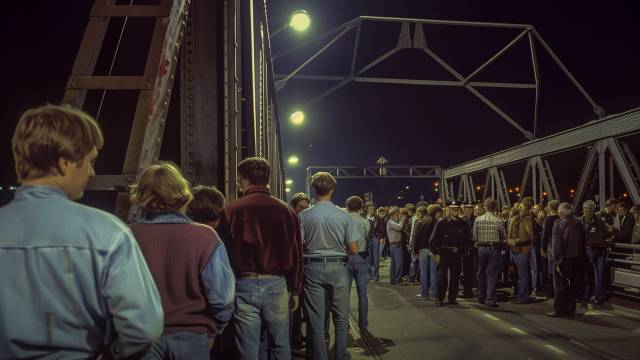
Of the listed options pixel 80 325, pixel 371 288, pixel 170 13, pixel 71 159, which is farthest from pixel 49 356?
pixel 371 288

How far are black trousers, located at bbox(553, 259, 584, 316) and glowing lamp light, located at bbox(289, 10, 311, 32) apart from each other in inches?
247

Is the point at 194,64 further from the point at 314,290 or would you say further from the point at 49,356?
the point at 49,356

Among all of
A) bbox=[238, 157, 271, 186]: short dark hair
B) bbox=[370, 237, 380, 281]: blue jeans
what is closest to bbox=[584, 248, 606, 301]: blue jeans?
bbox=[370, 237, 380, 281]: blue jeans

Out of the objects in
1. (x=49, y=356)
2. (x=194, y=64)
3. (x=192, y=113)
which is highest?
(x=194, y=64)

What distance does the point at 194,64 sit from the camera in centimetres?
409

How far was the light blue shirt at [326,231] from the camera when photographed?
5.02 meters

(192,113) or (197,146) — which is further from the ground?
(192,113)

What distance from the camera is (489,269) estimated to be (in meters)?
9.30

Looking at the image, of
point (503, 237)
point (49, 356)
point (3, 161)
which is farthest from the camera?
point (3, 161)

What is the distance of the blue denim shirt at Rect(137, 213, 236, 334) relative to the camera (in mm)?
2447

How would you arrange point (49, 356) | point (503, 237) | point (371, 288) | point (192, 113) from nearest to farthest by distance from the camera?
1. point (49, 356)
2. point (192, 113)
3. point (503, 237)
4. point (371, 288)

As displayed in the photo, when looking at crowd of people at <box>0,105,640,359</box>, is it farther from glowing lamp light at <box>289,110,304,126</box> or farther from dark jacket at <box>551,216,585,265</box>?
glowing lamp light at <box>289,110,304,126</box>

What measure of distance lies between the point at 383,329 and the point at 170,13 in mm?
5802

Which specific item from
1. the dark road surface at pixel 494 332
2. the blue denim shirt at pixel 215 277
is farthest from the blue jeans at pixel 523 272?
the blue denim shirt at pixel 215 277
